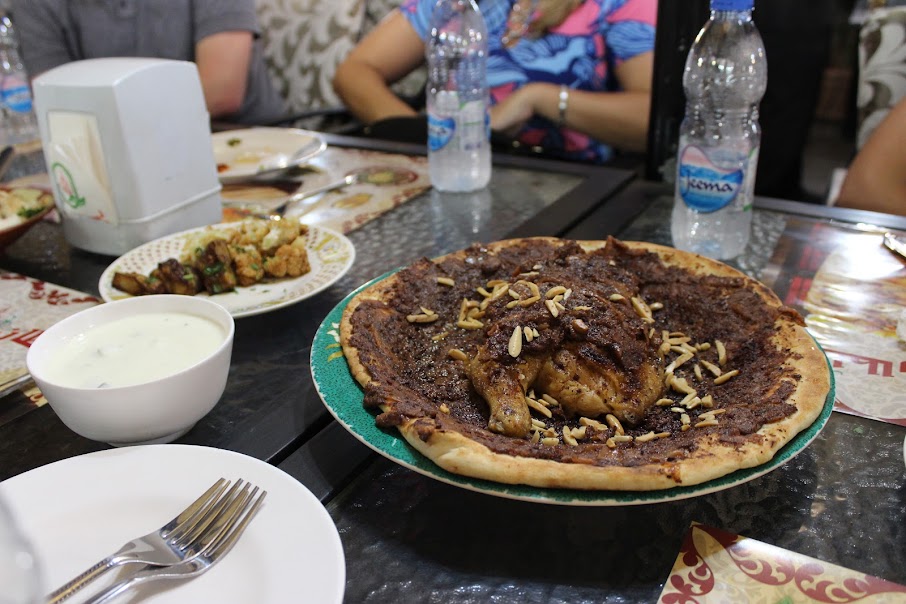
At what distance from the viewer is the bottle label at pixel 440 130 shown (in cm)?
189

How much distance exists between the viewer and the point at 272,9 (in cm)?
438

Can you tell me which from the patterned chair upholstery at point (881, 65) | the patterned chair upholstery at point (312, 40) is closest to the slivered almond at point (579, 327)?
the patterned chair upholstery at point (881, 65)

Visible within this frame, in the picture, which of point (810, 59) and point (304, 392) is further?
point (810, 59)

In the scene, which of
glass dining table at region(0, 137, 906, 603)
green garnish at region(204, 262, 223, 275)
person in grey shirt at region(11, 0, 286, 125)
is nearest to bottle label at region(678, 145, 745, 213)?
glass dining table at region(0, 137, 906, 603)

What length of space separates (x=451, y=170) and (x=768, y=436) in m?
1.33

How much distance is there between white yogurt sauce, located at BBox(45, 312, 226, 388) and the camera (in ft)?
3.09

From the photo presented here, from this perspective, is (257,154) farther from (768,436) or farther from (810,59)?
(810,59)

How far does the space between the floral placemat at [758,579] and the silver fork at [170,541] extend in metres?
0.48

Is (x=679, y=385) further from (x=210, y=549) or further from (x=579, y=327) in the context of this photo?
(x=210, y=549)

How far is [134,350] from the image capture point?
100 cm

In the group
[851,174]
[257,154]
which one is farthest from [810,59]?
[257,154]

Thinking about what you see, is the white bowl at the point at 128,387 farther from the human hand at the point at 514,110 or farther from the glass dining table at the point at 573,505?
the human hand at the point at 514,110

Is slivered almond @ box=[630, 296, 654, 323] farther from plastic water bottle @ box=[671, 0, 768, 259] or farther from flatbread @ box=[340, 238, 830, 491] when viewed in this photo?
plastic water bottle @ box=[671, 0, 768, 259]

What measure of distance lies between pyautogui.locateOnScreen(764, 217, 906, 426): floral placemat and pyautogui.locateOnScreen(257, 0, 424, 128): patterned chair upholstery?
274 centimetres
